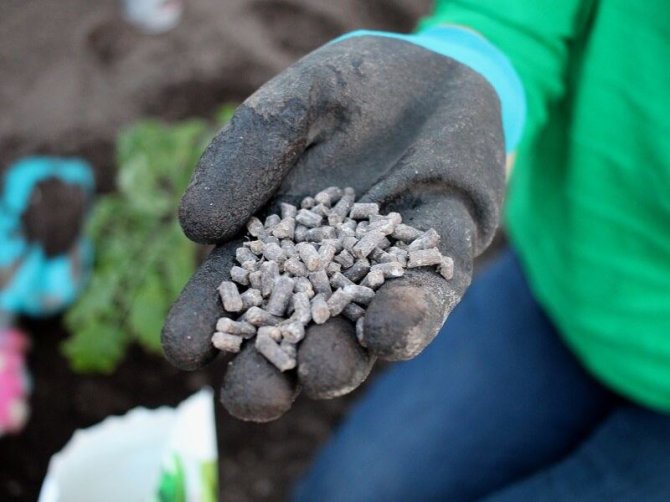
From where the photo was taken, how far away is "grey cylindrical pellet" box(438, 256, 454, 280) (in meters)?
1.30

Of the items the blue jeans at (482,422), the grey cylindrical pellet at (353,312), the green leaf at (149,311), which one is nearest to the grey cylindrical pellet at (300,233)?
the grey cylindrical pellet at (353,312)

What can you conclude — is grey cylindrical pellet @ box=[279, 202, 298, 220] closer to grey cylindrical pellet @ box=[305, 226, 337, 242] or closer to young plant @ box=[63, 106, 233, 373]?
grey cylindrical pellet @ box=[305, 226, 337, 242]

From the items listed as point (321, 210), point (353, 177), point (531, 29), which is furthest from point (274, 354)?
point (531, 29)

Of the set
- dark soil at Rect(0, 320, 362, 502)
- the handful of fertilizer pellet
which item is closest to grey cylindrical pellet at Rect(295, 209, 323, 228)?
the handful of fertilizer pellet

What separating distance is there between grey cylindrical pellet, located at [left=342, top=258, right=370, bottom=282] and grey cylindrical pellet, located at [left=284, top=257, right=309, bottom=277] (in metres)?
0.08

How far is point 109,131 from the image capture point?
3.13 metres

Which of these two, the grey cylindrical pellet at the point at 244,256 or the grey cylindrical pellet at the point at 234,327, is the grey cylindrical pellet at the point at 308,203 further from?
the grey cylindrical pellet at the point at 234,327

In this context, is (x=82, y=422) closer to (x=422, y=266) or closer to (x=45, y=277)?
(x=45, y=277)

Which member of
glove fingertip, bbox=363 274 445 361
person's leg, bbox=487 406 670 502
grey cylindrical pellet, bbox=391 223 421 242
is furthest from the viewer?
person's leg, bbox=487 406 670 502

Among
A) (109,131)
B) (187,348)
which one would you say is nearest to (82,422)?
(109,131)

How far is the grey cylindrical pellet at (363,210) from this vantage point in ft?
4.72

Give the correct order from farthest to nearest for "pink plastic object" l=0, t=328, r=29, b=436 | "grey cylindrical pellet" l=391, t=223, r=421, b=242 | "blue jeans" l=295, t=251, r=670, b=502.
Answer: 1. "pink plastic object" l=0, t=328, r=29, b=436
2. "blue jeans" l=295, t=251, r=670, b=502
3. "grey cylindrical pellet" l=391, t=223, r=421, b=242

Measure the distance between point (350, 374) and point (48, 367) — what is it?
1.74m

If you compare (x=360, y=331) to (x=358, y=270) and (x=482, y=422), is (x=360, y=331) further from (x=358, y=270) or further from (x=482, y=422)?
(x=482, y=422)
